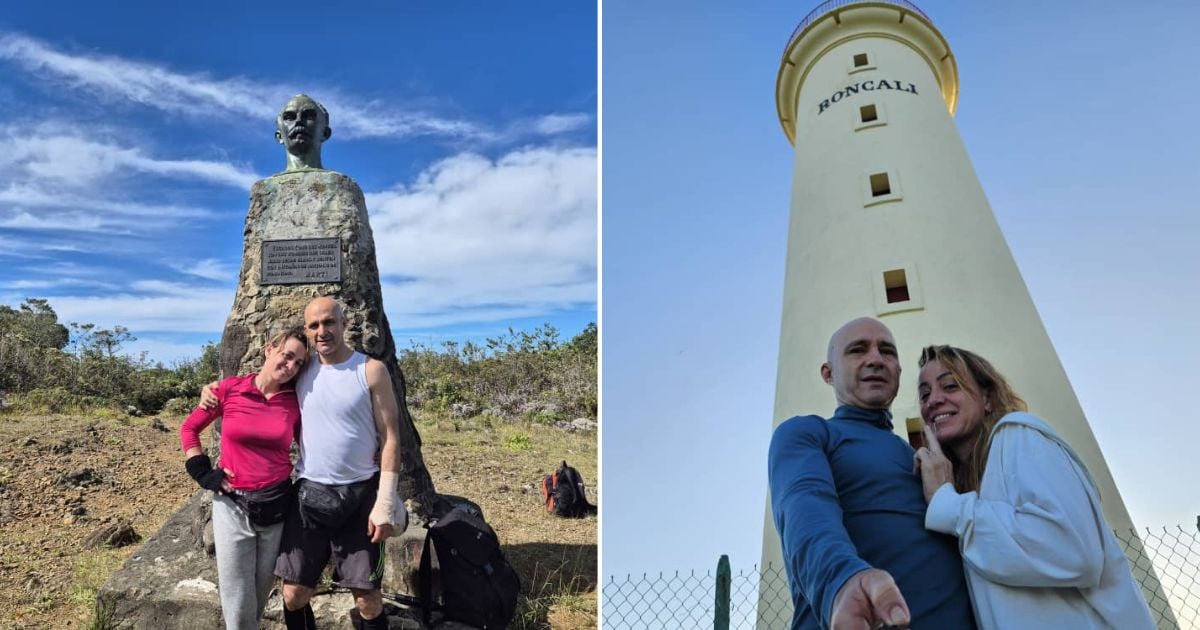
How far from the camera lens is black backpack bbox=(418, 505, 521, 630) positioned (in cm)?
420

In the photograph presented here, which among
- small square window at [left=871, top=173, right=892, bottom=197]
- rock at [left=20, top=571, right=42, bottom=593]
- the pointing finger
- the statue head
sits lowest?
rock at [left=20, top=571, right=42, bottom=593]

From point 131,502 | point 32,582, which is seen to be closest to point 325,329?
point 32,582

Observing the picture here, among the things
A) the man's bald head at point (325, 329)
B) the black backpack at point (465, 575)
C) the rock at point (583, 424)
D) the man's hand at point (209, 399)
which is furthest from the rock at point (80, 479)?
the rock at point (583, 424)

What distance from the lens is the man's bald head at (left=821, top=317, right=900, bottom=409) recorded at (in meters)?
1.91

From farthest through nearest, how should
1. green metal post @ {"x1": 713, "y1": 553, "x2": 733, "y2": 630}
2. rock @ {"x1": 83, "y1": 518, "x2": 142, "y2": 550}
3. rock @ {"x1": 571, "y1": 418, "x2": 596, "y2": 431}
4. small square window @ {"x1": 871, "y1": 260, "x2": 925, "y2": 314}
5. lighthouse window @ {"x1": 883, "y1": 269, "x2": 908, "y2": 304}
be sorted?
rock @ {"x1": 571, "y1": 418, "x2": 596, "y2": 431}, lighthouse window @ {"x1": 883, "y1": 269, "x2": 908, "y2": 304}, small square window @ {"x1": 871, "y1": 260, "x2": 925, "y2": 314}, rock @ {"x1": 83, "y1": 518, "x2": 142, "y2": 550}, green metal post @ {"x1": 713, "y1": 553, "x2": 733, "y2": 630}

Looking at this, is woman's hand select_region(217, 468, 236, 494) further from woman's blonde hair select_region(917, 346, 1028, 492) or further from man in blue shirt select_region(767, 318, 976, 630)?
woman's blonde hair select_region(917, 346, 1028, 492)

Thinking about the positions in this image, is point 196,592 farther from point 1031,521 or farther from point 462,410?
point 462,410

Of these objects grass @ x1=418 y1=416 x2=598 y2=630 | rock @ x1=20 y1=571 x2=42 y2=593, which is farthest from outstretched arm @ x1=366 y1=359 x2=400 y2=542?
rock @ x1=20 y1=571 x2=42 y2=593

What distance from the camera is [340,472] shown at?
10.7ft

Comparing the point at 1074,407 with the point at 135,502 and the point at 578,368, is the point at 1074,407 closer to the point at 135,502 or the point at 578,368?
the point at 135,502

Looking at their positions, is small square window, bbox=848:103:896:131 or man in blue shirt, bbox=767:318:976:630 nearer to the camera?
man in blue shirt, bbox=767:318:976:630

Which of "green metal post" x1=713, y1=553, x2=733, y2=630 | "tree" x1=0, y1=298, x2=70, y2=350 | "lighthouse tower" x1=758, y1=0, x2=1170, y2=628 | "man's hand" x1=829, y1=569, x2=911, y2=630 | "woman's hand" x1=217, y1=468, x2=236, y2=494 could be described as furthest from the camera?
"tree" x1=0, y1=298, x2=70, y2=350

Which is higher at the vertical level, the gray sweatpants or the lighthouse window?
the lighthouse window

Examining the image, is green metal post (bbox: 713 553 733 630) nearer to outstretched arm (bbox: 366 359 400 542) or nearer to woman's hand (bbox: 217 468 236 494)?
outstretched arm (bbox: 366 359 400 542)
